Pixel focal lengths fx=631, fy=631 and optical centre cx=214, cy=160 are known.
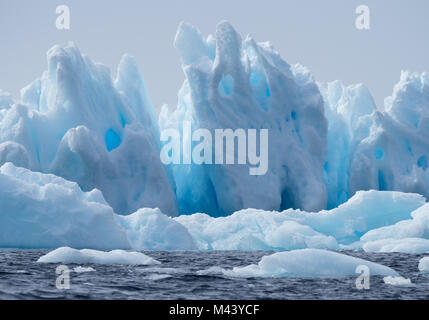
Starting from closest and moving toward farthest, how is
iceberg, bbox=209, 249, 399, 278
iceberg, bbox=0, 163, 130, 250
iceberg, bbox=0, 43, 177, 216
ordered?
iceberg, bbox=209, 249, 399, 278
iceberg, bbox=0, 163, 130, 250
iceberg, bbox=0, 43, 177, 216

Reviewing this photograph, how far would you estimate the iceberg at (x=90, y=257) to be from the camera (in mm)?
13141

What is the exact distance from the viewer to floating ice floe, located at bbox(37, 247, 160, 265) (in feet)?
43.1

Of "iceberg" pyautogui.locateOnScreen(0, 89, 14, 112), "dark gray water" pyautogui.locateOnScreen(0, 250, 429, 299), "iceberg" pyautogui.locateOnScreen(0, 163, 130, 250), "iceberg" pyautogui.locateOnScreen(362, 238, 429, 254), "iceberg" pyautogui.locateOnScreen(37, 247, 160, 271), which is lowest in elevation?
"dark gray water" pyautogui.locateOnScreen(0, 250, 429, 299)

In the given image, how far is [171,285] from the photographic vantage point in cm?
1006

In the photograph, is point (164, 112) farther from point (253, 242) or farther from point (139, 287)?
point (139, 287)

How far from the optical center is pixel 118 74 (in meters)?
30.7

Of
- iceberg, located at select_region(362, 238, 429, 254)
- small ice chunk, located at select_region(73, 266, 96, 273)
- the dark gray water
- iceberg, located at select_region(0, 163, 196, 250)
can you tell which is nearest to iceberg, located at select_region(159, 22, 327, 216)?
iceberg, located at select_region(362, 238, 429, 254)

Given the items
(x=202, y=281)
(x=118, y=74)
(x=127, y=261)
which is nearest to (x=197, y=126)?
(x=118, y=74)

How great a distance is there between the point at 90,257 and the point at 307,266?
4.73 metres

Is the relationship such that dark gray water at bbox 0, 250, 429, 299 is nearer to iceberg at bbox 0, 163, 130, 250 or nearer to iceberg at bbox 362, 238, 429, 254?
iceberg at bbox 0, 163, 130, 250

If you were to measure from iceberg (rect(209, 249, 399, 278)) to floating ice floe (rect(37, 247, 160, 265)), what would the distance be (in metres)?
2.44

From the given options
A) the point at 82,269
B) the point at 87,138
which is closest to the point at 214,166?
the point at 87,138

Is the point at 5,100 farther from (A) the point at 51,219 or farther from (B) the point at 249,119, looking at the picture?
(A) the point at 51,219

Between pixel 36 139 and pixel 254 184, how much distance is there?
32.0 feet
